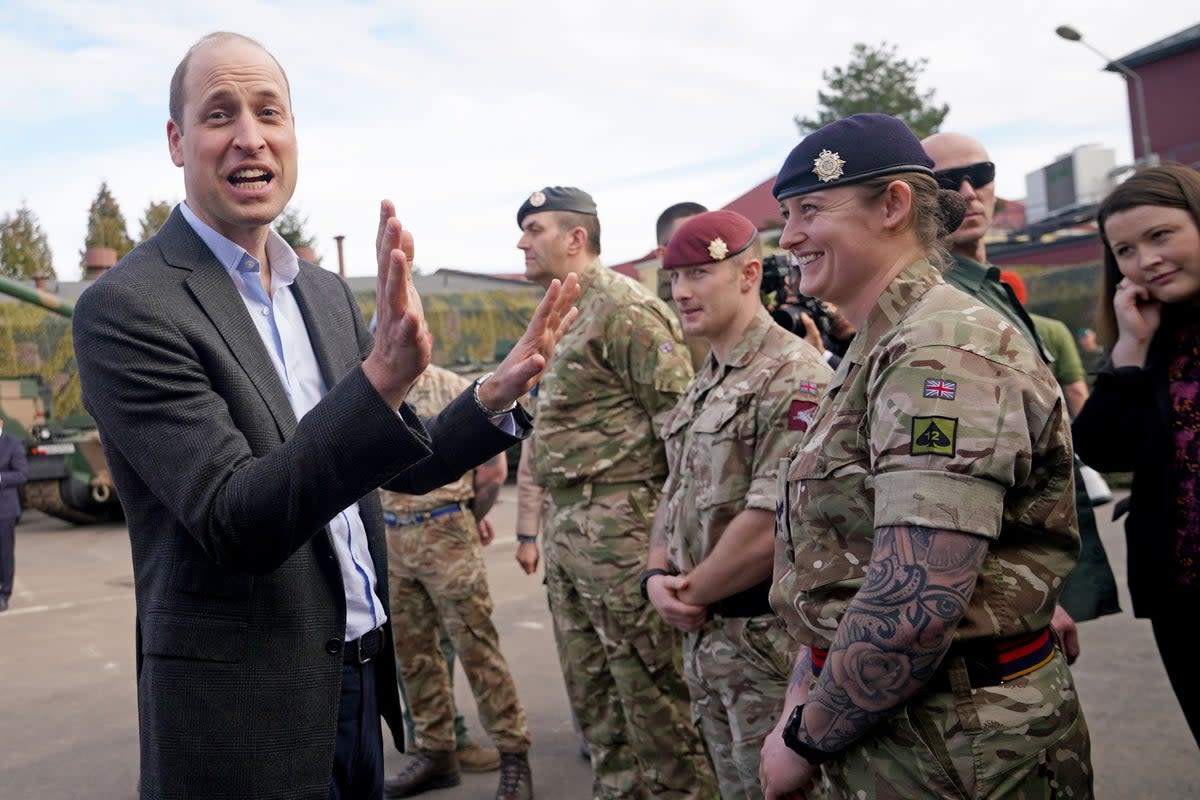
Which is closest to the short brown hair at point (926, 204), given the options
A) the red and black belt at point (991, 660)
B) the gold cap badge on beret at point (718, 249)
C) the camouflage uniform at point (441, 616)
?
the red and black belt at point (991, 660)

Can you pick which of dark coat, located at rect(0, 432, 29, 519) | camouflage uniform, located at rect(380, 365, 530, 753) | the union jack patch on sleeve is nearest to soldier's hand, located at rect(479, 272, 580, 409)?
the union jack patch on sleeve

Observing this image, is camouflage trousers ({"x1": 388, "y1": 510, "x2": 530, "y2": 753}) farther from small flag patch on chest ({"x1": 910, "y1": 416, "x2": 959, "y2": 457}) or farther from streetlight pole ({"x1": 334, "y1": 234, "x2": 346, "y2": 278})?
streetlight pole ({"x1": 334, "y1": 234, "x2": 346, "y2": 278})

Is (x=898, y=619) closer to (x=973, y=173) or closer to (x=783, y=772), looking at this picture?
(x=783, y=772)

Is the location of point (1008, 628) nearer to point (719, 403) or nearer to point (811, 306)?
point (719, 403)

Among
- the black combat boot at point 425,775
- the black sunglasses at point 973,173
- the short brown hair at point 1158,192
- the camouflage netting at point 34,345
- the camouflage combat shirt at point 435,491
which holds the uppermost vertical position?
the camouflage netting at point 34,345

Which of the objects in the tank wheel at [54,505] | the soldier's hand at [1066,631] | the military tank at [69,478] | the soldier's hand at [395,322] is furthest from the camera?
the tank wheel at [54,505]

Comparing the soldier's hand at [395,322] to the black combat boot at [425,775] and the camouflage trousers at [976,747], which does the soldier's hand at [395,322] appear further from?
the black combat boot at [425,775]

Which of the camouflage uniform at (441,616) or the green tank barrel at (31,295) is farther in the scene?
the green tank barrel at (31,295)

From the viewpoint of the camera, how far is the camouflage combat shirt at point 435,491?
469 centimetres

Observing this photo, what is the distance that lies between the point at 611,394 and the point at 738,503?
1120mm

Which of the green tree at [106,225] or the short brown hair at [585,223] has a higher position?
the green tree at [106,225]

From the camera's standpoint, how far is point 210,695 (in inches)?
69.7

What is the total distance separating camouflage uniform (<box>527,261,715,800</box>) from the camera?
3713 millimetres

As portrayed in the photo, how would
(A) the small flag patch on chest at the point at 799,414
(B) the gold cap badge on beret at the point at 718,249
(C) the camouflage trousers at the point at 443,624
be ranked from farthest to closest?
(C) the camouflage trousers at the point at 443,624 < (B) the gold cap badge on beret at the point at 718,249 < (A) the small flag patch on chest at the point at 799,414
